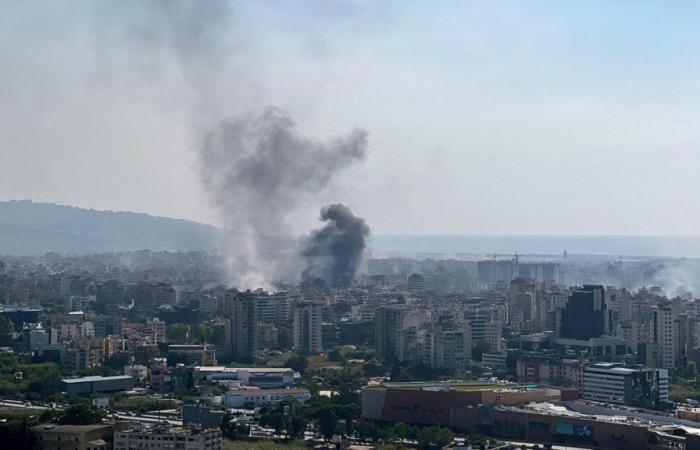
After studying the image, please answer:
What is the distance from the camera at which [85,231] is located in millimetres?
113312

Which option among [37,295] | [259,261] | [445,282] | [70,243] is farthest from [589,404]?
[70,243]

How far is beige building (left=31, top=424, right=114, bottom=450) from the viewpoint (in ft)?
52.5

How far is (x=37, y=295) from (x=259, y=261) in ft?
25.0

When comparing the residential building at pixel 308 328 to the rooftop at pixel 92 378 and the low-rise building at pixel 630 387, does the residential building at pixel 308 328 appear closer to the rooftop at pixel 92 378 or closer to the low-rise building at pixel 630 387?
the rooftop at pixel 92 378

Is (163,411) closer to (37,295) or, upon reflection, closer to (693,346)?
(693,346)

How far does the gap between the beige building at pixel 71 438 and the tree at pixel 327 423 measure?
363 cm

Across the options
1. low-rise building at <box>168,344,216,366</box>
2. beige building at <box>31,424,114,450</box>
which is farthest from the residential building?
beige building at <box>31,424,114,450</box>

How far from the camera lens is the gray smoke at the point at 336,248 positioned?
137 feet

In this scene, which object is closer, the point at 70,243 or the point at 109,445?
the point at 109,445

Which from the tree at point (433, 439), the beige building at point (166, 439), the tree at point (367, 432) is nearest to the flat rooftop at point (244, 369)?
the tree at point (367, 432)

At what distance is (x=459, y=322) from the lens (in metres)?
30.2

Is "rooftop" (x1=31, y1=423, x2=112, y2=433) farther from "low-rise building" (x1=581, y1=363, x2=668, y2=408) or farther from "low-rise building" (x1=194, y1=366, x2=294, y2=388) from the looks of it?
"low-rise building" (x1=581, y1=363, x2=668, y2=408)

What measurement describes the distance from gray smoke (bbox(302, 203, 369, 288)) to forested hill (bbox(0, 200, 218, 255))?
53.9 metres

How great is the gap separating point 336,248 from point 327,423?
23.7 metres
